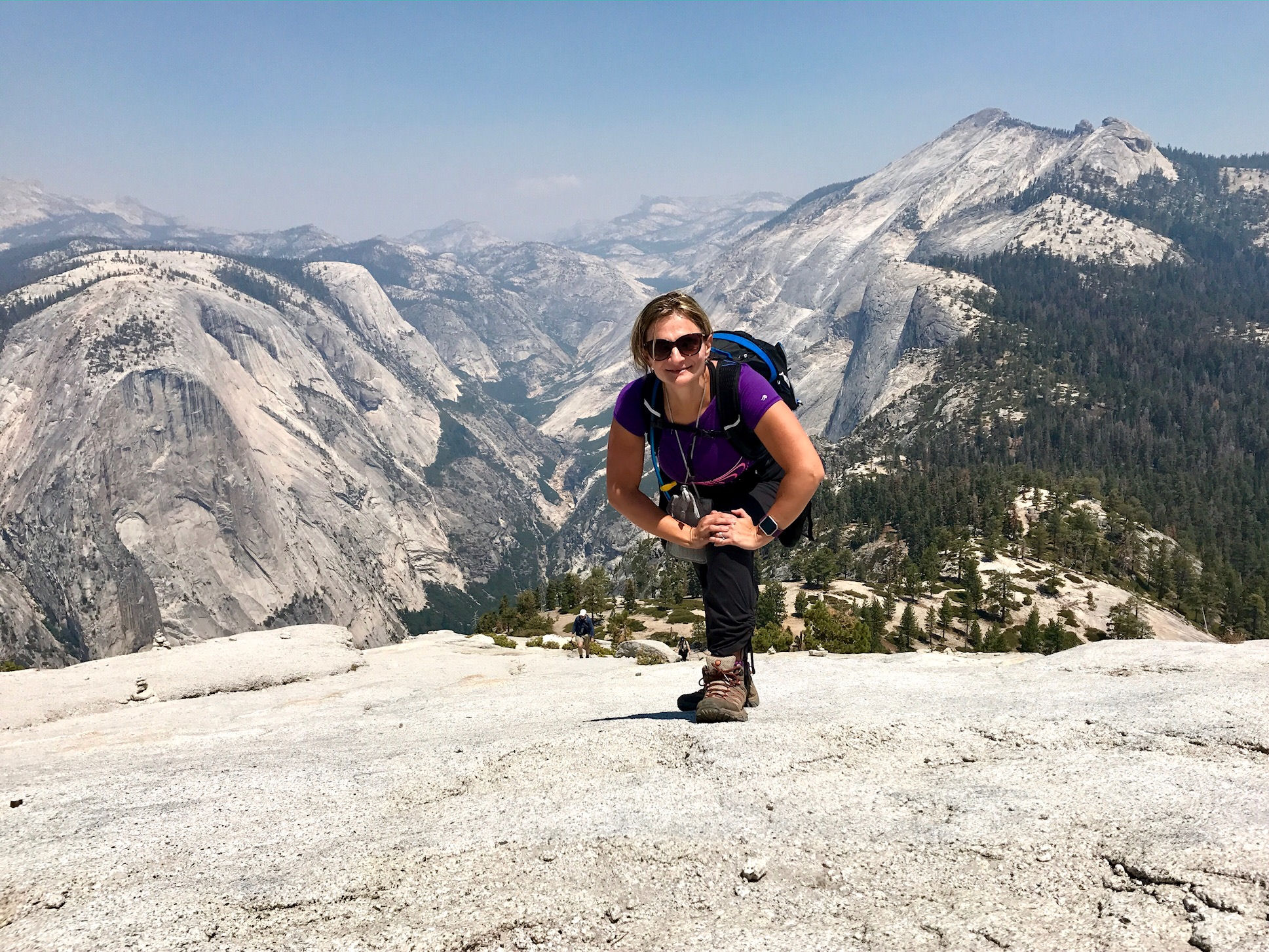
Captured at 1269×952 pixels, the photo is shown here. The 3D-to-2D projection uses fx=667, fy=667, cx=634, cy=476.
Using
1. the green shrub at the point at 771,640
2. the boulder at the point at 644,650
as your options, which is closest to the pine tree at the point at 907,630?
the green shrub at the point at 771,640

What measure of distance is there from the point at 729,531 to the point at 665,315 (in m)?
2.10

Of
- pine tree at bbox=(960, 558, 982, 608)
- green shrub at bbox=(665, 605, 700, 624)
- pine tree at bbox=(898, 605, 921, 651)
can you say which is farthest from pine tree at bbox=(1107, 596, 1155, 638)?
green shrub at bbox=(665, 605, 700, 624)

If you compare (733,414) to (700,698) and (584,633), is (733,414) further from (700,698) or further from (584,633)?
(584,633)

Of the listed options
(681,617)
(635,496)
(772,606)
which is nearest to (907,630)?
(772,606)

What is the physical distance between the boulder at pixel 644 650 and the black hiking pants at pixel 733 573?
19306mm

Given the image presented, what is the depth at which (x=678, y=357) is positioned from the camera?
20.0 feet

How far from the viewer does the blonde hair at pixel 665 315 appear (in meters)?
6.16

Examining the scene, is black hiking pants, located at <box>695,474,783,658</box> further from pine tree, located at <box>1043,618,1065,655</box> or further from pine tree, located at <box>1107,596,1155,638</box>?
pine tree, located at <box>1107,596,1155,638</box>

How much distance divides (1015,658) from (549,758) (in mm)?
14073

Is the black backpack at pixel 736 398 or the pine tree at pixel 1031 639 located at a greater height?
the black backpack at pixel 736 398

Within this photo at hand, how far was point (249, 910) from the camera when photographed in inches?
179

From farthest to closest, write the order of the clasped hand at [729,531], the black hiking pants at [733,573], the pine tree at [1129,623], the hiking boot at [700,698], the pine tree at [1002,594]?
the pine tree at [1002,594], the pine tree at [1129,623], the hiking boot at [700,698], the black hiking pants at [733,573], the clasped hand at [729,531]

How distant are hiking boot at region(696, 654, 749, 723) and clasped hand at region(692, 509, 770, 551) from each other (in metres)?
1.85

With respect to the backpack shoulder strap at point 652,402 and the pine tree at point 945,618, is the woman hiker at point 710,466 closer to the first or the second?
the backpack shoulder strap at point 652,402
